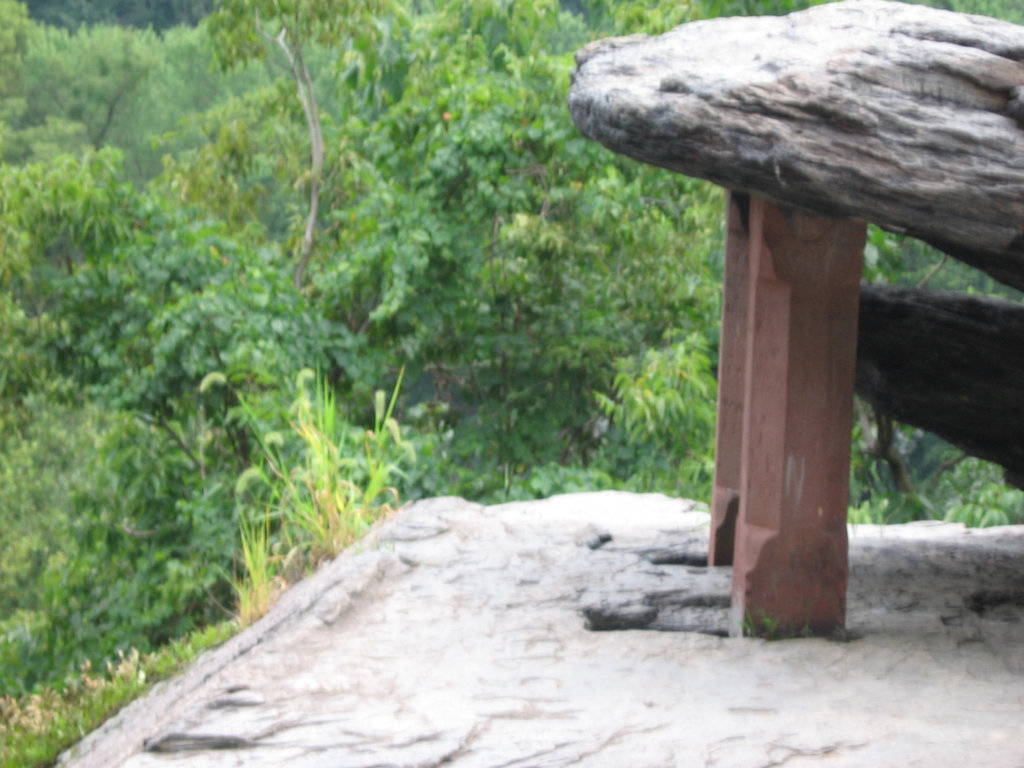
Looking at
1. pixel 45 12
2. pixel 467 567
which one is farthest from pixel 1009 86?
pixel 45 12

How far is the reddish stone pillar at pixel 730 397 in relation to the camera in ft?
15.1

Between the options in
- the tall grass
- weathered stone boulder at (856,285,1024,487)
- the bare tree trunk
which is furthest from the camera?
the bare tree trunk

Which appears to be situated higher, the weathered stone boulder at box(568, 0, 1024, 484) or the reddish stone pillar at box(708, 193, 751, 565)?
the weathered stone boulder at box(568, 0, 1024, 484)

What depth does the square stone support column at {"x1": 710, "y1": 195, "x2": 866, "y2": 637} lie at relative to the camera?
3684 millimetres

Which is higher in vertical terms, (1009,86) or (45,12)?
(45,12)

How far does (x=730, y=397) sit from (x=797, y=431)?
94 cm

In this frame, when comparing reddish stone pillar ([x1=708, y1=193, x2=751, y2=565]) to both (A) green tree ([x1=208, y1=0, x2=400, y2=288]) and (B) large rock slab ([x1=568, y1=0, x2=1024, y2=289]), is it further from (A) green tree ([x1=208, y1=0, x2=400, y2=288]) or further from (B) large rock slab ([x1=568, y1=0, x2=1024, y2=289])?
(A) green tree ([x1=208, y1=0, x2=400, y2=288])

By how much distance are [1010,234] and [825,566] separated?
1357 millimetres

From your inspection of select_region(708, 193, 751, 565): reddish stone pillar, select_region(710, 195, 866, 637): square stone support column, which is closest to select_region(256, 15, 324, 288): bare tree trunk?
select_region(708, 193, 751, 565): reddish stone pillar

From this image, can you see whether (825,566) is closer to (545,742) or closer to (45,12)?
(545,742)

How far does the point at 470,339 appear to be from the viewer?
9.12 meters

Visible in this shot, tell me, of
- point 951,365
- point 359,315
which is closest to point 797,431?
point 951,365

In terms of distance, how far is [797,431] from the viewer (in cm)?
377

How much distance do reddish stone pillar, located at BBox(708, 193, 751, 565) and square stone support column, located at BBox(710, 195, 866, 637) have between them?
0.79m
